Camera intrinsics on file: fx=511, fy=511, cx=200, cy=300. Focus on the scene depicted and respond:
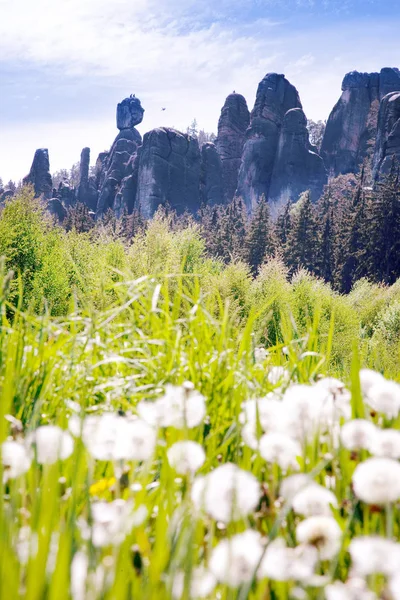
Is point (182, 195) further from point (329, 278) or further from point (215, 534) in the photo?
point (215, 534)

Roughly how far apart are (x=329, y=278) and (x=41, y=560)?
5537 centimetres

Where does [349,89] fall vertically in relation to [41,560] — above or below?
above

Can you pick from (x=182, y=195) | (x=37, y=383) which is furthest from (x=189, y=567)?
(x=182, y=195)

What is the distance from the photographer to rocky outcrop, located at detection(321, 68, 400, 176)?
310ft

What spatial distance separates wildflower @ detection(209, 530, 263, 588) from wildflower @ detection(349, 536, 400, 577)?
0.58ft

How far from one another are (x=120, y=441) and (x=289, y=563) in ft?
1.70

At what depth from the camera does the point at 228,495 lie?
1.04 meters

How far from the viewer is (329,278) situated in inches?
2138

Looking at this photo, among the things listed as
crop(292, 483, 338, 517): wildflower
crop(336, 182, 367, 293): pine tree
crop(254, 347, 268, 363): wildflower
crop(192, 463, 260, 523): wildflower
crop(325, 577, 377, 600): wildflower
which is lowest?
crop(325, 577, 377, 600): wildflower

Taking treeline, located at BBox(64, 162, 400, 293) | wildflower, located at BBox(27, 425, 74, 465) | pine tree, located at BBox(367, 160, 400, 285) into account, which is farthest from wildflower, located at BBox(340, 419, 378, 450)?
pine tree, located at BBox(367, 160, 400, 285)

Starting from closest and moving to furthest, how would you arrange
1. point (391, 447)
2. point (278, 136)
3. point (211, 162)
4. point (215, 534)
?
point (391, 447)
point (215, 534)
point (278, 136)
point (211, 162)

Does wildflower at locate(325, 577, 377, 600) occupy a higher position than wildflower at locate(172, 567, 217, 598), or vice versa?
wildflower at locate(325, 577, 377, 600)

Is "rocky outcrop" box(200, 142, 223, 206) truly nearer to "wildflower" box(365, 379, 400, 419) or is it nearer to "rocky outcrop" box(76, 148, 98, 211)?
"rocky outcrop" box(76, 148, 98, 211)

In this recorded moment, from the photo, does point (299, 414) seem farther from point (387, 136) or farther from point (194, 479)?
point (387, 136)
